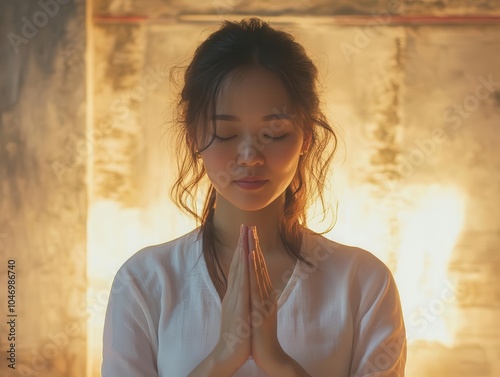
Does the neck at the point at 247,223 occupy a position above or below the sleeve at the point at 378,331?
above

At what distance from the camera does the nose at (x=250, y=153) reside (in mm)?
1582

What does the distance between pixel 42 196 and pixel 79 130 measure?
286 millimetres

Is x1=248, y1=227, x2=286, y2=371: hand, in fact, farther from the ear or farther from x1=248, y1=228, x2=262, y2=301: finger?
the ear

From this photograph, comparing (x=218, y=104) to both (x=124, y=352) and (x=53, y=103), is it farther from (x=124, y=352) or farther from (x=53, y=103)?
(x=53, y=103)

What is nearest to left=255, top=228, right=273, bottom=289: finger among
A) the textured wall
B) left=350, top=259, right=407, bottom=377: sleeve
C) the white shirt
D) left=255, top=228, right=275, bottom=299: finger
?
left=255, top=228, right=275, bottom=299: finger

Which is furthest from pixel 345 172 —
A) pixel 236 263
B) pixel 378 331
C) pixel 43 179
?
pixel 236 263

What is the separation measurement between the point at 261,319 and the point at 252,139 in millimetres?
356

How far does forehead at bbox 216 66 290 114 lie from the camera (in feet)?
5.30

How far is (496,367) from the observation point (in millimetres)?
3154

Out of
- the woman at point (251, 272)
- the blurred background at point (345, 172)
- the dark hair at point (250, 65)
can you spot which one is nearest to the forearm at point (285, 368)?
the woman at point (251, 272)

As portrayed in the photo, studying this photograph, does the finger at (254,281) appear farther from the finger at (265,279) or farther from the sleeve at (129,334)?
the sleeve at (129,334)

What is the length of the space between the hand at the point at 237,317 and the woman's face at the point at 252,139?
10 cm

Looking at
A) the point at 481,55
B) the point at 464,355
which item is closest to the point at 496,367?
the point at 464,355

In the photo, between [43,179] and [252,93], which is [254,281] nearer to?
[252,93]
